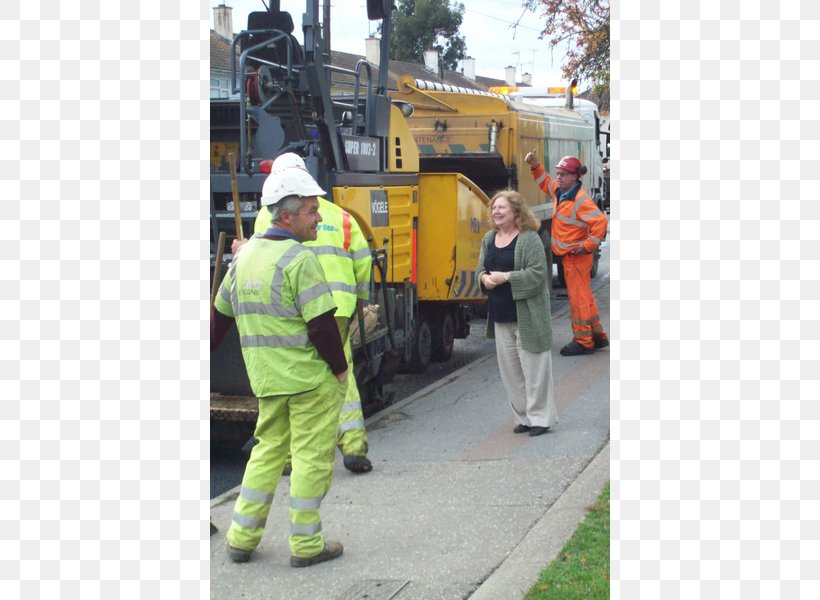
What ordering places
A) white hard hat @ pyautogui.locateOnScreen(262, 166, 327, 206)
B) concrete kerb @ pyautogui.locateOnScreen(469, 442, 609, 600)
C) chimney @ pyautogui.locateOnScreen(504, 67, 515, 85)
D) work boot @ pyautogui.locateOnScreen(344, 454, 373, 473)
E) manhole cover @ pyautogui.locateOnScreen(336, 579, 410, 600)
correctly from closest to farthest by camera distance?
concrete kerb @ pyautogui.locateOnScreen(469, 442, 609, 600), manhole cover @ pyautogui.locateOnScreen(336, 579, 410, 600), white hard hat @ pyautogui.locateOnScreen(262, 166, 327, 206), work boot @ pyautogui.locateOnScreen(344, 454, 373, 473), chimney @ pyautogui.locateOnScreen(504, 67, 515, 85)

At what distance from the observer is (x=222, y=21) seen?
41938 millimetres

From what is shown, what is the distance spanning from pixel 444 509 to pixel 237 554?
131 cm

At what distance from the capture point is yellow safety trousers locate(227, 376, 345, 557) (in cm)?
560

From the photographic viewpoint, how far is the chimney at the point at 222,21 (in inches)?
1609

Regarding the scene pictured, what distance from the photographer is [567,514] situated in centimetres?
598

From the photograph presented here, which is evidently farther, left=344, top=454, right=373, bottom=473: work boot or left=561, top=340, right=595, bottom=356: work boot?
left=561, top=340, right=595, bottom=356: work boot

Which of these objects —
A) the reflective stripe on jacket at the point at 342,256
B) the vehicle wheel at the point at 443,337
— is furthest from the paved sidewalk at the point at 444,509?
the vehicle wheel at the point at 443,337

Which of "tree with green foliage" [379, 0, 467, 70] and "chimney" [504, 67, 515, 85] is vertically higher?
"tree with green foliage" [379, 0, 467, 70]

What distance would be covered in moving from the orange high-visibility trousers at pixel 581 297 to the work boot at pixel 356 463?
14.2 feet

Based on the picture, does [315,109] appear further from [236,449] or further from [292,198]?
[292,198]

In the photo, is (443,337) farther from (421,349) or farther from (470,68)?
(470,68)

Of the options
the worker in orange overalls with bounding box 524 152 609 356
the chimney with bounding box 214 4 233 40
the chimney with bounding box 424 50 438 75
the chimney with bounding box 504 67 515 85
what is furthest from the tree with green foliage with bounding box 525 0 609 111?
the chimney with bounding box 504 67 515 85

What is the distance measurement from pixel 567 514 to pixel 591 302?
5.59 meters

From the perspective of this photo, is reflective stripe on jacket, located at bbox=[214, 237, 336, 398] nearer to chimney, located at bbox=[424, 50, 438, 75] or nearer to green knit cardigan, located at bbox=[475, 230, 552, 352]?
green knit cardigan, located at bbox=[475, 230, 552, 352]
